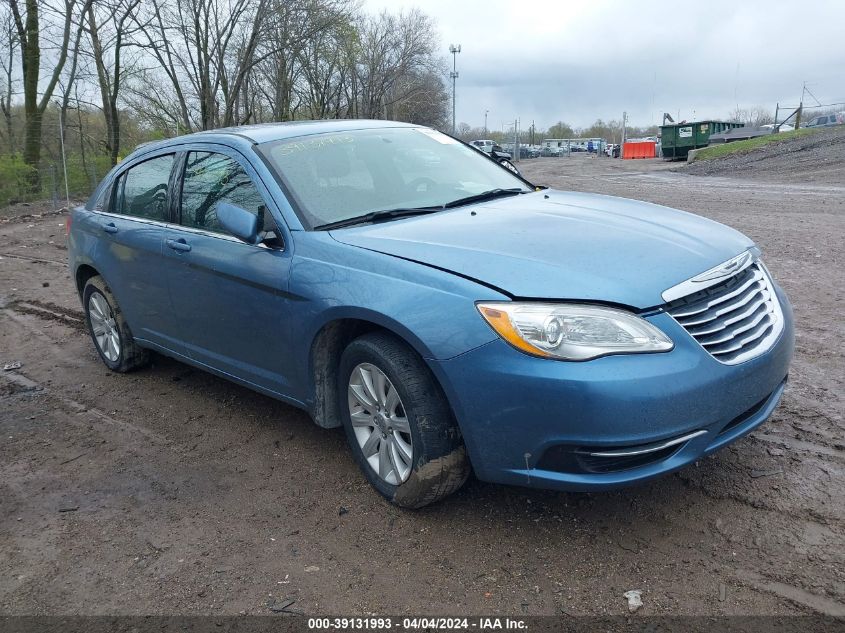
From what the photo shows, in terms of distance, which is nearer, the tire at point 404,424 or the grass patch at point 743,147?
A: the tire at point 404,424

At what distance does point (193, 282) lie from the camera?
4172 millimetres

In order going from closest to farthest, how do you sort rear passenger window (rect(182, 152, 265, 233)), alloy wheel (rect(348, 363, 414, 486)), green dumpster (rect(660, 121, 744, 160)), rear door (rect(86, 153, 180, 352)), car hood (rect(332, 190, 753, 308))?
car hood (rect(332, 190, 753, 308)), alloy wheel (rect(348, 363, 414, 486)), rear passenger window (rect(182, 152, 265, 233)), rear door (rect(86, 153, 180, 352)), green dumpster (rect(660, 121, 744, 160))

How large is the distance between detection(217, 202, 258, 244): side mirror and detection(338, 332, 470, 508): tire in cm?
79

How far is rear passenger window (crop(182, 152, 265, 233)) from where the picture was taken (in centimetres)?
390

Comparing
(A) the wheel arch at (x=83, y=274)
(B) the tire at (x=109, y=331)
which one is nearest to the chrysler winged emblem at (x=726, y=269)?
(B) the tire at (x=109, y=331)

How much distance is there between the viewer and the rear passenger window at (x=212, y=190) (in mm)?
3899

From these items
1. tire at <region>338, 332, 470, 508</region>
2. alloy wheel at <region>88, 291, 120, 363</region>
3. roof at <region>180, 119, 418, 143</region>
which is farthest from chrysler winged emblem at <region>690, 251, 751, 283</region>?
alloy wheel at <region>88, 291, 120, 363</region>

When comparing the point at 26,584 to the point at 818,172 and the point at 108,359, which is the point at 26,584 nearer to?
the point at 108,359

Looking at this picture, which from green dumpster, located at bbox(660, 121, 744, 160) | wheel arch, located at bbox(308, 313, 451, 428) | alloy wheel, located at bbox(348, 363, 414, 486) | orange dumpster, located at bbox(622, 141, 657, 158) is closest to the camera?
alloy wheel, located at bbox(348, 363, 414, 486)

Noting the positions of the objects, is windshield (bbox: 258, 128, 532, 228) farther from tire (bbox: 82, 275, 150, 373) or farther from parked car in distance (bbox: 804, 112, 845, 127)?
parked car in distance (bbox: 804, 112, 845, 127)

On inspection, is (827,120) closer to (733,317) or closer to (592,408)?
(733,317)

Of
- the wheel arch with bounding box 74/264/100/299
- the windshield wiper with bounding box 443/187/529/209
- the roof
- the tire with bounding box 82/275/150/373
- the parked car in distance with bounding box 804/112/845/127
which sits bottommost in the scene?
the tire with bounding box 82/275/150/373

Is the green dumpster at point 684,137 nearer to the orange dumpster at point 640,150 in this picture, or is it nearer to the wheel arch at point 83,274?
the orange dumpster at point 640,150

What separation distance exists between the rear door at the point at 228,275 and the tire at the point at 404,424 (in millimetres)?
525
